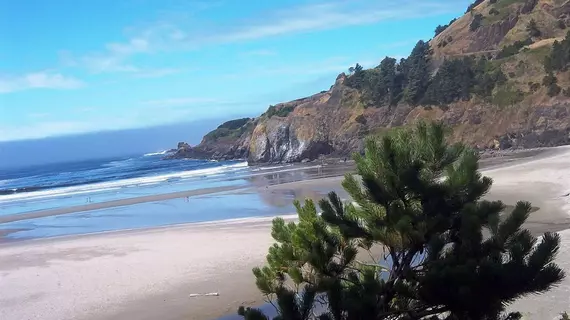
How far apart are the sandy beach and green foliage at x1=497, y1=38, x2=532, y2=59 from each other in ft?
135

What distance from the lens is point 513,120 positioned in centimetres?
5422

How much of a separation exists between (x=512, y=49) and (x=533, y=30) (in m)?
6.25

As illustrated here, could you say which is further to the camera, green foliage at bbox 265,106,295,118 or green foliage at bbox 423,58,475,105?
green foliage at bbox 265,106,295,118

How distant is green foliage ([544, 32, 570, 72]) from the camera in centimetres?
5431

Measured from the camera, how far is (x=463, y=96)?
197ft

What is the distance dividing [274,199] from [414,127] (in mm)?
26603

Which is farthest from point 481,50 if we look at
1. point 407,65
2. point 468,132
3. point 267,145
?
point 267,145

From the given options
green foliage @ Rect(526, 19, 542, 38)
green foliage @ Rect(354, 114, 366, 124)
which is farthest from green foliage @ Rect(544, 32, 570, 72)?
green foliage @ Rect(354, 114, 366, 124)

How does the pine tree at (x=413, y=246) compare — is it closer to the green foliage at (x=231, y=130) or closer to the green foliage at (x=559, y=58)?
the green foliage at (x=559, y=58)

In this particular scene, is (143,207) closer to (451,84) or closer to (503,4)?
(451,84)

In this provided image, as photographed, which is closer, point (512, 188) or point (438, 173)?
point (438, 173)

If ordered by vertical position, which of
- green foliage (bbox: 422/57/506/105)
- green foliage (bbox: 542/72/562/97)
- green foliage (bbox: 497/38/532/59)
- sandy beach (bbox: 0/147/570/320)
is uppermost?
green foliage (bbox: 497/38/532/59)

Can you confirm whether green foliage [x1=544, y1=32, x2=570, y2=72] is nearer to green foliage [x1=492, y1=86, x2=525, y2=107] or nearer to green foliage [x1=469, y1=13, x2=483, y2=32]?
green foliage [x1=492, y1=86, x2=525, y2=107]

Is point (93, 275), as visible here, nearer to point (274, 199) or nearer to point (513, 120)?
point (274, 199)
